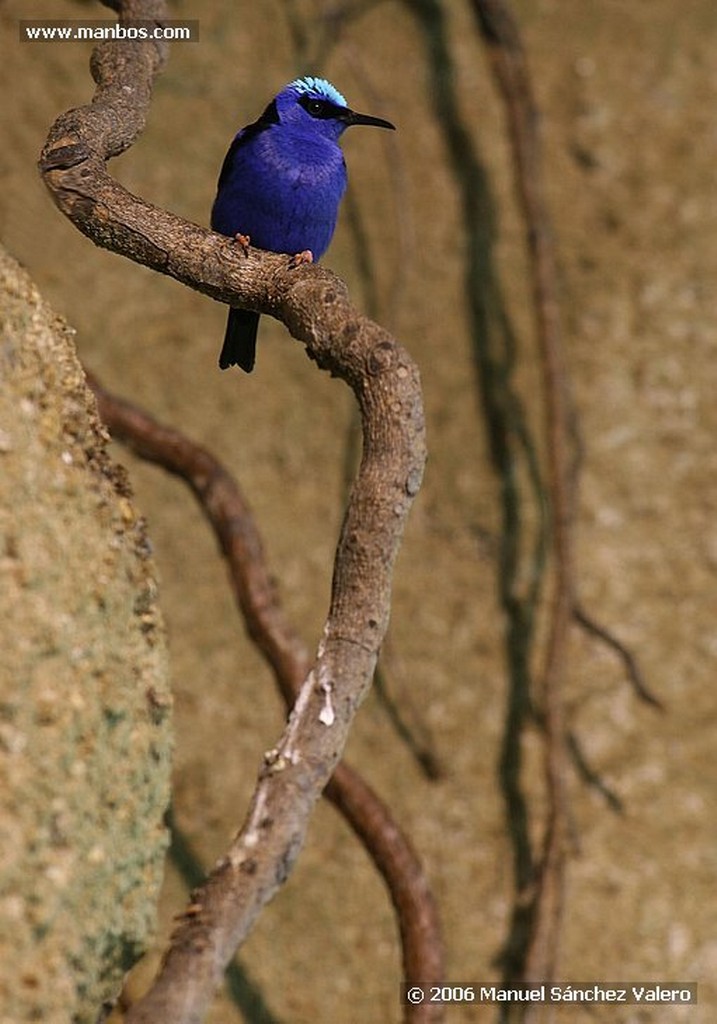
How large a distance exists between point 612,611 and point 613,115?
179 cm

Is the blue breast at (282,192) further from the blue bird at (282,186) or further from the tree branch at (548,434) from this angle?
the tree branch at (548,434)

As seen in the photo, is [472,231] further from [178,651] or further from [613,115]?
[178,651]

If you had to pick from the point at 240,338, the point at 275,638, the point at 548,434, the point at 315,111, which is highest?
the point at 315,111

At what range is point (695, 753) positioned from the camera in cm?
421

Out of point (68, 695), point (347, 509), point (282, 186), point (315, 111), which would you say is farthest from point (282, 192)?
point (68, 695)

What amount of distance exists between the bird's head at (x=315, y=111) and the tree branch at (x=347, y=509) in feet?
4.33

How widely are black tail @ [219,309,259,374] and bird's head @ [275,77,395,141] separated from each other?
2.05 ft

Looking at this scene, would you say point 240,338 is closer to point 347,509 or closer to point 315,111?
point 315,111

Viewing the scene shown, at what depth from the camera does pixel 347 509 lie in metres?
1.98

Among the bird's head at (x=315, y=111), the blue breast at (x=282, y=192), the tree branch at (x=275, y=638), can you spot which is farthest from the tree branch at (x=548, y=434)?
the blue breast at (x=282, y=192)

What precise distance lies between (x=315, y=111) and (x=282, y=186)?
0.35m

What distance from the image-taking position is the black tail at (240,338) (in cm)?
319

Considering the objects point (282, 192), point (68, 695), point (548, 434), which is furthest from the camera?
point (548, 434)

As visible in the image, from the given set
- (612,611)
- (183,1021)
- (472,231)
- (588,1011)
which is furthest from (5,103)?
(183,1021)
